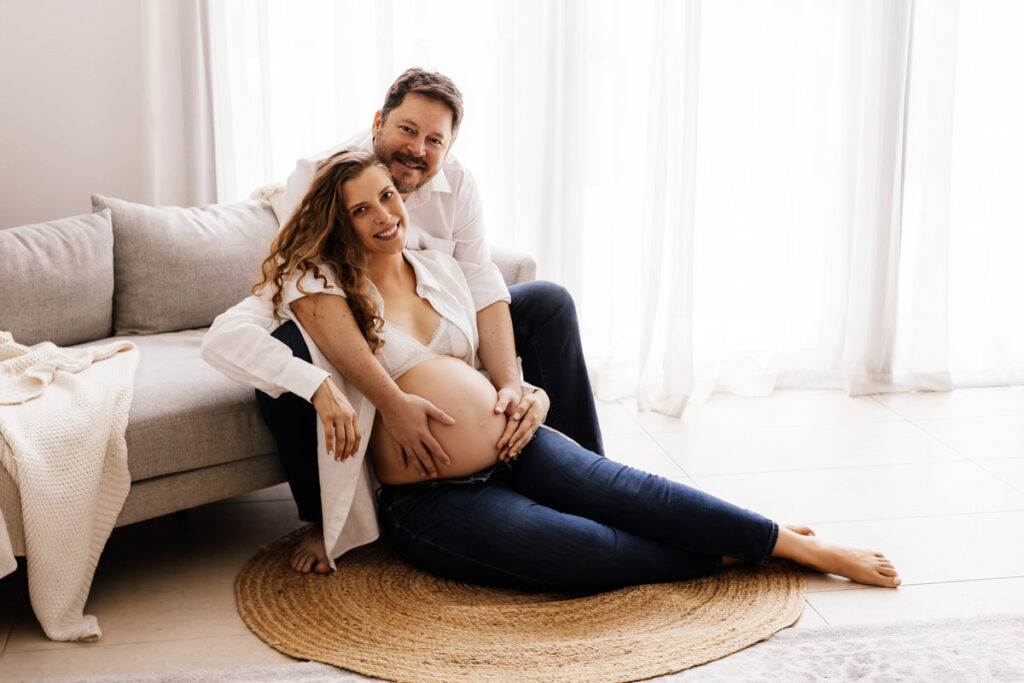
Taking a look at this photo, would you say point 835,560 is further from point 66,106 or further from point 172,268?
point 66,106

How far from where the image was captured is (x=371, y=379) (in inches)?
75.8

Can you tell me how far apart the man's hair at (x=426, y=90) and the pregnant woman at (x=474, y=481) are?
181mm

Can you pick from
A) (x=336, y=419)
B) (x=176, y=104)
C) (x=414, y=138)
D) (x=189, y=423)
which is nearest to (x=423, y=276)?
(x=414, y=138)

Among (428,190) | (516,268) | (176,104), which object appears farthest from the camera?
(176,104)

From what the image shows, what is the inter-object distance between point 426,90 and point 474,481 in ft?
2.62

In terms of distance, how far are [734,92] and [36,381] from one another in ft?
7.08

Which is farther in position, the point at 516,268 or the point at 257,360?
the point at 516,268

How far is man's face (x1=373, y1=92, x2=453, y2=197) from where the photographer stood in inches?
82.2

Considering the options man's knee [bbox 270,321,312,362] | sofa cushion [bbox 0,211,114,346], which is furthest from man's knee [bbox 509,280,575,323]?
sofa cushion [bbox 0,211,114,346]

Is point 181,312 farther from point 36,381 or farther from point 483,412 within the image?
point 483,412

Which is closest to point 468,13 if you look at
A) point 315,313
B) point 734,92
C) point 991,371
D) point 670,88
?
point 670,88

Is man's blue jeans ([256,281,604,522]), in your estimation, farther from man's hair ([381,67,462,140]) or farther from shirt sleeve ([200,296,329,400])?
shirt sleeve ([200,296,329,400])

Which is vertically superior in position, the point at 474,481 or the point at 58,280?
the point at 58,280

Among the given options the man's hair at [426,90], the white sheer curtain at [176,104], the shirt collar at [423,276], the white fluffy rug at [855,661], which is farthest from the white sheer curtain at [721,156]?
the white fluffy rug at [855,661]
